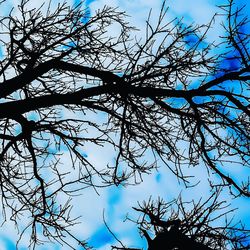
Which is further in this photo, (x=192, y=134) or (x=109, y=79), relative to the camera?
(x=192, y=134)

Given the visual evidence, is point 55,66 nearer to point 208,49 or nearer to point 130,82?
point 130,82

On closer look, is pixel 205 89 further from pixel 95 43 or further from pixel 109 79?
pixel 95 43

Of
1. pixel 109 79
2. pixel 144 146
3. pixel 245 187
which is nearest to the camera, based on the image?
pixel 109 79

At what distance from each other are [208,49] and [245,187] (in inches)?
81.8

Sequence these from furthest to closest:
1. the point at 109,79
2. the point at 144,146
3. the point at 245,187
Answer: the point at 144,146 < the point at 245,187 < the point at 109,79

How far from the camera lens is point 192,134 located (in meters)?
5.53

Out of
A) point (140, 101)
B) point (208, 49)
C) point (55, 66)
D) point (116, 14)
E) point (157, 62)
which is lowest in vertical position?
point (55, 66)

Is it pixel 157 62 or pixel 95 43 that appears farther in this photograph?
pixel 95 43

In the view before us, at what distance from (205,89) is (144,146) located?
1.54m

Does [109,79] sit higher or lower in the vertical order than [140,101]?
lower

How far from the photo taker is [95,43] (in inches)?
236

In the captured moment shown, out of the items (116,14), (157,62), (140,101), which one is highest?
(116,14)

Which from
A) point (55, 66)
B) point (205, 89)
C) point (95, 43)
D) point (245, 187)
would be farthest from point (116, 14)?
point (245, 187)

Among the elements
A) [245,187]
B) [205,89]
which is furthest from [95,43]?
[245,187]
